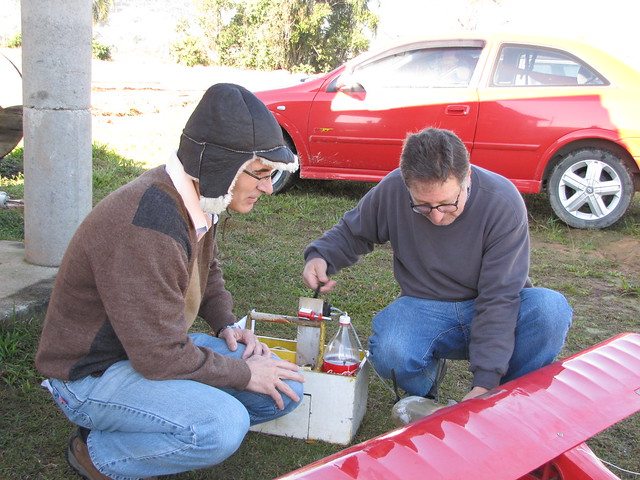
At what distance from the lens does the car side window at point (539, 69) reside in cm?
611

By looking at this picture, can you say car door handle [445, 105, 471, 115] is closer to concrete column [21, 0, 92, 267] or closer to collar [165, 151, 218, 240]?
concrete column [21, 0, 92, 267]

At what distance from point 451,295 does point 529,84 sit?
13.3 ft

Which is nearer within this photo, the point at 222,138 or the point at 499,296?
the point at 222,138

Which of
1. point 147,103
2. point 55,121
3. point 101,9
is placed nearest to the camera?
point 55,121

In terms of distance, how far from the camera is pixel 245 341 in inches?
103

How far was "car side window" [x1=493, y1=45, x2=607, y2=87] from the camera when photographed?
611 cm

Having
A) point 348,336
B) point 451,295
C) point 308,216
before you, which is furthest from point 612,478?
point 308,216

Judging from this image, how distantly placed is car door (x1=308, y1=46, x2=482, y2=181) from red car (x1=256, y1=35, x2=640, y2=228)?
0.01m

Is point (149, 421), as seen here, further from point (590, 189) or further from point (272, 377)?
point (590, 189)

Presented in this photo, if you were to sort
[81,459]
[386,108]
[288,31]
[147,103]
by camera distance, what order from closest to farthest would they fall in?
[81,459]
[386,108]
[147,103]
[288,31]

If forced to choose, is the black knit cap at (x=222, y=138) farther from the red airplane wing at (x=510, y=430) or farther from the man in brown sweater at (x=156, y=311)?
the red airplane wing at (x=510, y=430)

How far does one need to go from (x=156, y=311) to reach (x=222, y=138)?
1.89ft

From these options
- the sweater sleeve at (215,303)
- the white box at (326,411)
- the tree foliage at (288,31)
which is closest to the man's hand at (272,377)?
the white box at (326,411)

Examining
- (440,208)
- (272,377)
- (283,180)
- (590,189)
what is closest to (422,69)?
(283,180)
